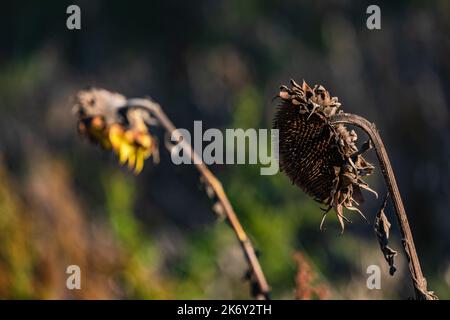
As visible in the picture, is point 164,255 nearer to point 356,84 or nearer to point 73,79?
point 356,84

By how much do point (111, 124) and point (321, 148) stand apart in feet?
1.58

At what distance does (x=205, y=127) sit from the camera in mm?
4605

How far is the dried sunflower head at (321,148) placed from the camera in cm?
140

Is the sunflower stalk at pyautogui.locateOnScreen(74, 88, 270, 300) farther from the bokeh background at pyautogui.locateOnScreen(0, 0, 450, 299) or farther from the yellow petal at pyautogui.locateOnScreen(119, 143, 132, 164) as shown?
the bokeh background at pyautogui.locateOnScreen(0, 0, 450, 299)

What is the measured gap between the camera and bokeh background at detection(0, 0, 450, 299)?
9.56 ft

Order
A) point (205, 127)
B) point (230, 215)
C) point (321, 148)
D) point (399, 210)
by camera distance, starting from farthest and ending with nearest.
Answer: point (205, 127) < point (230, 215) < point (321, 148) < point (399, 210)

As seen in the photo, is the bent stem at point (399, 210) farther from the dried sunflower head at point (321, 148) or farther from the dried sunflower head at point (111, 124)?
the dried sunflower head at point (111, 124)

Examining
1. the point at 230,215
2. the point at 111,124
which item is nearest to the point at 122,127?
the point at 111,124

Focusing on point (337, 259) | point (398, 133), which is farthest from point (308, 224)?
point (398, 133)

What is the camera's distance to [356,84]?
14.1 feet

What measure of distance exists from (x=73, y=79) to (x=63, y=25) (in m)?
0.35

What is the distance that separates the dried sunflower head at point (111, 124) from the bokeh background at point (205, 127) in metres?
0.45

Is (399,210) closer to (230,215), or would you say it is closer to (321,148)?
(321,148)

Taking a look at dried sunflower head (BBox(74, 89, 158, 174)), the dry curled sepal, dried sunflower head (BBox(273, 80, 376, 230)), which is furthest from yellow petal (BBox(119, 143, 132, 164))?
the dry curled sepal
